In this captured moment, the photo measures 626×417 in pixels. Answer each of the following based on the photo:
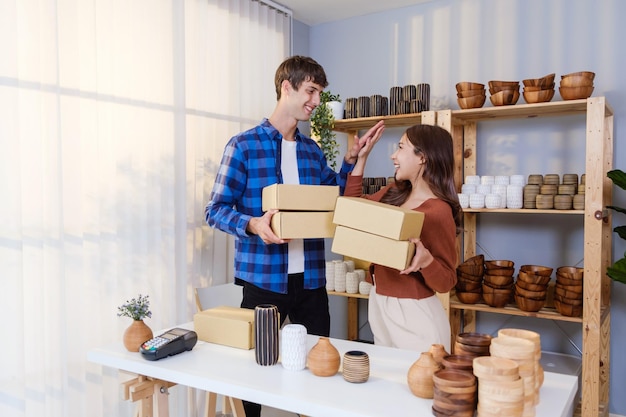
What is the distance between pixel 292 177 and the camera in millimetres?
2395

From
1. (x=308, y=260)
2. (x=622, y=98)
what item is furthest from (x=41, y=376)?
(x=622, y=98)

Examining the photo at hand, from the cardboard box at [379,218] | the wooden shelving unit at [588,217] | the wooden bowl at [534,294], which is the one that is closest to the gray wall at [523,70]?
the wooden shelving unit at [588,217]

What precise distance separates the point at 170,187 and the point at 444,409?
2122mm

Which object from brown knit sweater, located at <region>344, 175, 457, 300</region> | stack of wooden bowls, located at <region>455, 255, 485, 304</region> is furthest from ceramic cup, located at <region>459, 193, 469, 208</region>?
brown knit sweater, located at <region>344, 175, 457, 300</region>

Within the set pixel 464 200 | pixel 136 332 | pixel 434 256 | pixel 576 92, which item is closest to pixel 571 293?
pixel 464 200

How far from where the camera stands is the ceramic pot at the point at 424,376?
1301mm

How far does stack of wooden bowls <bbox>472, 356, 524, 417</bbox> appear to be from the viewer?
1127 millimetres

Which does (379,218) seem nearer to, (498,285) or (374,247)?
(374,247)

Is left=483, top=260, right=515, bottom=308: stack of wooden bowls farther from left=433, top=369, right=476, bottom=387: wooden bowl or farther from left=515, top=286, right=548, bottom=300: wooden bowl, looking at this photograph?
left=433, top=369, right=476, bottom=387: wooden bowl

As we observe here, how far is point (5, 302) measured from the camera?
2217mm

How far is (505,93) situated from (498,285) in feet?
3.58

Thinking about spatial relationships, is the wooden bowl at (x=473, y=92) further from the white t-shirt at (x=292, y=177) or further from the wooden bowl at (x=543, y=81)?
the white t-shirt at (x=292, y=177)

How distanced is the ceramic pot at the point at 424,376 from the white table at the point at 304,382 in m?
0.02

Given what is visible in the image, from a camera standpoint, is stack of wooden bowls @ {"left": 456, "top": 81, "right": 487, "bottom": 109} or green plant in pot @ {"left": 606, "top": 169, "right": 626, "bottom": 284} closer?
green plant in pot @ {"left": 606, "top": 169, "right": 626, "bottom": 284}
